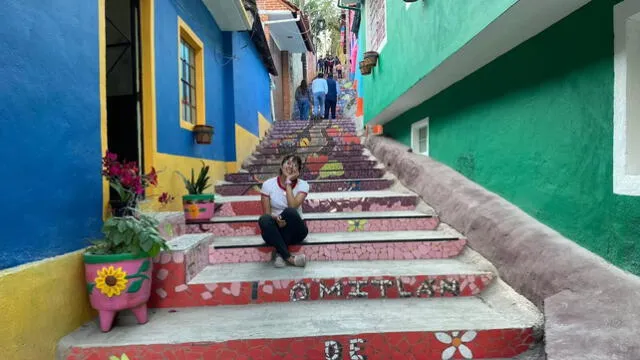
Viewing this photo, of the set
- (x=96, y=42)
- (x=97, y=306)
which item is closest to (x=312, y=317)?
(x=97, y=306)

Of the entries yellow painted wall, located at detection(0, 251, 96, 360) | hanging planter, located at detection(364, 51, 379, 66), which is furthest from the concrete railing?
hanging planter, located at detection(364, 51, 379, 66)

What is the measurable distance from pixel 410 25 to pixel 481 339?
3.88m

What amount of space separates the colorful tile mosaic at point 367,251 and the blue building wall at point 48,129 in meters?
1.08

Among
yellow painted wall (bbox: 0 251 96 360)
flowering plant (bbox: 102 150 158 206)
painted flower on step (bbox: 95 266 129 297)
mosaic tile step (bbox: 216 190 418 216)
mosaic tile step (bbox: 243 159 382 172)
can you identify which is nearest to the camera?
yellow painted wall (bbox: 0 251 96 360)

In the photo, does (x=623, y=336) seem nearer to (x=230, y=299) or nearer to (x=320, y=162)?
(x=230, y=299)

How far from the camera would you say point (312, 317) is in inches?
90.4

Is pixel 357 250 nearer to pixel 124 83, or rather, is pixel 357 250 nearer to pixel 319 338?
pixel 319 338

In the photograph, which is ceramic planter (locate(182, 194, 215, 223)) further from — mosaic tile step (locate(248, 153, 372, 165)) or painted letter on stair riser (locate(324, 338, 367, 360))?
mosaic tile step (locate(248, 153, 372, 165))

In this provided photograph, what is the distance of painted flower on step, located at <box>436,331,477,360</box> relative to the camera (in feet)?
6.78

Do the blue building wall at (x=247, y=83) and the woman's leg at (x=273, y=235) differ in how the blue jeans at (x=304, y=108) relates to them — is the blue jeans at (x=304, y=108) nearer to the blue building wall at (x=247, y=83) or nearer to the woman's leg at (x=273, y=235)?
the blue building wall at (x=247, y=83)

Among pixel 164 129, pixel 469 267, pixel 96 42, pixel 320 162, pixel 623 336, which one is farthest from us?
pixel 320 162

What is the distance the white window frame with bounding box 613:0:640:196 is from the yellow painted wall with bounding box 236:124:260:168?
16.5ft

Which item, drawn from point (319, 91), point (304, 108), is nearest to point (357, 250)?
point (319, 91)

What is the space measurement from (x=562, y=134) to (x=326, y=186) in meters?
3.06
